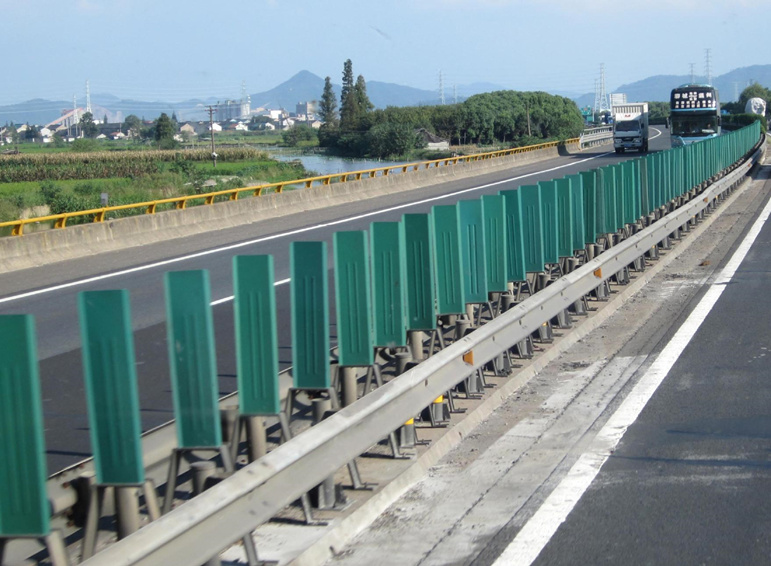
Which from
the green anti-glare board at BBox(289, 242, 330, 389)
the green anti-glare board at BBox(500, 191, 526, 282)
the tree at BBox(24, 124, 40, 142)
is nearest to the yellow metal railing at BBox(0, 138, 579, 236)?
the green anti-glare board at BBox(500, 191, 526, 282)

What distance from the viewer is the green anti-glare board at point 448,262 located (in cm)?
774

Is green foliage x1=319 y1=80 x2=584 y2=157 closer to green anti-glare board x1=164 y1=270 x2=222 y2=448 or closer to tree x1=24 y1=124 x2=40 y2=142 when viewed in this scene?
tree x1=24 y1=124 x2=40 y2=142

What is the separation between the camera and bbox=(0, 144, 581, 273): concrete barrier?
1933cm

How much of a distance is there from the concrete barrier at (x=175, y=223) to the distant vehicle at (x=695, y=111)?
64.2 ft

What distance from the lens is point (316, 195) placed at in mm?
32250

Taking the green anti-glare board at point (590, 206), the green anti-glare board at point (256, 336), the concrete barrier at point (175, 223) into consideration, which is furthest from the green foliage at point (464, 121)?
the green anti-glare board at point (256, 336)

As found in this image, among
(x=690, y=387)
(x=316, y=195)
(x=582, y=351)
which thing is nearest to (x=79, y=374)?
(x=582, y=351)

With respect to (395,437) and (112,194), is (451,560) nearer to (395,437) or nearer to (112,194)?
(395,437)

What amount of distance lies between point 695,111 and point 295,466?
53.1 m

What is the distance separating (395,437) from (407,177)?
1366 inches

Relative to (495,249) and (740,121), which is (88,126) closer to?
(740,121)

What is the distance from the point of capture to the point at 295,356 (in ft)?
18.6

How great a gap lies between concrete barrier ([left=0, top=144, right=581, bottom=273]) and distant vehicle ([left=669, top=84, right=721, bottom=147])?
19.6 metres

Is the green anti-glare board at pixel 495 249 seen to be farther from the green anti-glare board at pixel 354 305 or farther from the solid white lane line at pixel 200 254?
Answer: the solid white lane line at pixel 200 254
